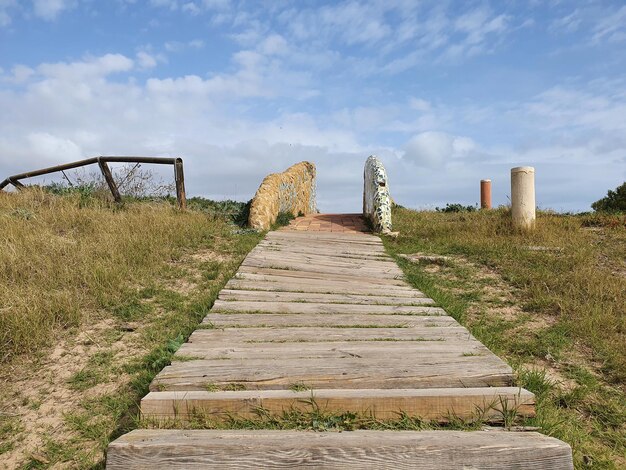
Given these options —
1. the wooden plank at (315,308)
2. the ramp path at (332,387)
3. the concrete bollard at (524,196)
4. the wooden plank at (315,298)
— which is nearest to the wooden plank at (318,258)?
the wooden plank at (315,298)

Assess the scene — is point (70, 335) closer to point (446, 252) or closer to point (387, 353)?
point (387, 353)

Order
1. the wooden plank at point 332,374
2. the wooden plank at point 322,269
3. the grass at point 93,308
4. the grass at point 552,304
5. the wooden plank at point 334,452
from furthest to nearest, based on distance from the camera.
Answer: the wooden plank at point 322,269, the grass at point 552,304, the grass at point 93,308, the wooden plank at point 332,374, the wooden plank at point 334,452

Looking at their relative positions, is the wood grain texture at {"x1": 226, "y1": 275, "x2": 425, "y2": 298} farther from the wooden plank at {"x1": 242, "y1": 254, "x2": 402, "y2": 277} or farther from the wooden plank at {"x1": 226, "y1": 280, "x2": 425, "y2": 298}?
the wooden plank at {"x1": 242, "y1": 254, "x2": 402, "y2": 277}

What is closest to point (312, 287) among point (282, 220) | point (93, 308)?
point (93, 308)

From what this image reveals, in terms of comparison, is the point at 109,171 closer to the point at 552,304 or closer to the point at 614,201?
the point at 552,304

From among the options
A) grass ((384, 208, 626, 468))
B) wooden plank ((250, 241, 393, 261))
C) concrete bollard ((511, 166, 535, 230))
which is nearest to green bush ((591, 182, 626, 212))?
grass ((384, 208, 626, 468))

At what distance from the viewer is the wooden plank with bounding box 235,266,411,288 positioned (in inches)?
205

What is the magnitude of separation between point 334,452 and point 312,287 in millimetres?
2738

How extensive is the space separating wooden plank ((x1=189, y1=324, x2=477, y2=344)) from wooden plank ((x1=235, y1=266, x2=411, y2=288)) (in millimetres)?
1630

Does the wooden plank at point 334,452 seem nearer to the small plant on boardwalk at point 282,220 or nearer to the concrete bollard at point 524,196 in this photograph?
the small plant on boardwalk at point 282,220

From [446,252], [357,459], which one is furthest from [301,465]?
[446,252]

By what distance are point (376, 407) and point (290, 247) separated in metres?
4.36

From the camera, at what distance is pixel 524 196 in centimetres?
834

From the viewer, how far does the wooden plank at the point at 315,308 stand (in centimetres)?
398
